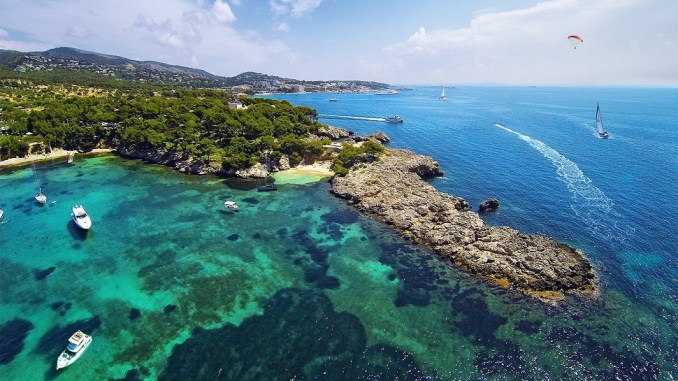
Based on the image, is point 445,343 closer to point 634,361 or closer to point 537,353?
point 537,353

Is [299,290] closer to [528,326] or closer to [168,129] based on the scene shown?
[528,326]

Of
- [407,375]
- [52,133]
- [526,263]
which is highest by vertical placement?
[52,133]

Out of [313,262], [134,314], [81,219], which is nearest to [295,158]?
[313,262]

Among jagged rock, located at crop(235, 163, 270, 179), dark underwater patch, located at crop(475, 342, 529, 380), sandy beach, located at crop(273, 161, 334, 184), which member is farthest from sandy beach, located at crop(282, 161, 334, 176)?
dark underwater patch, located at crop(475, 342, 529, 380)

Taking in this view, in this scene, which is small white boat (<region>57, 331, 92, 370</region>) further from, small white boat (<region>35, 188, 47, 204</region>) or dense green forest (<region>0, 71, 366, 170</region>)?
dense green forest (<region>0, 71, 366, 170</region>)

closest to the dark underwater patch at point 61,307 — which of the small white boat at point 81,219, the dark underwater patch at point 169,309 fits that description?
the dark underwater patch at point 169,309

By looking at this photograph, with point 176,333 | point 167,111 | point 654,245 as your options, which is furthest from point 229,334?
point 167,111
